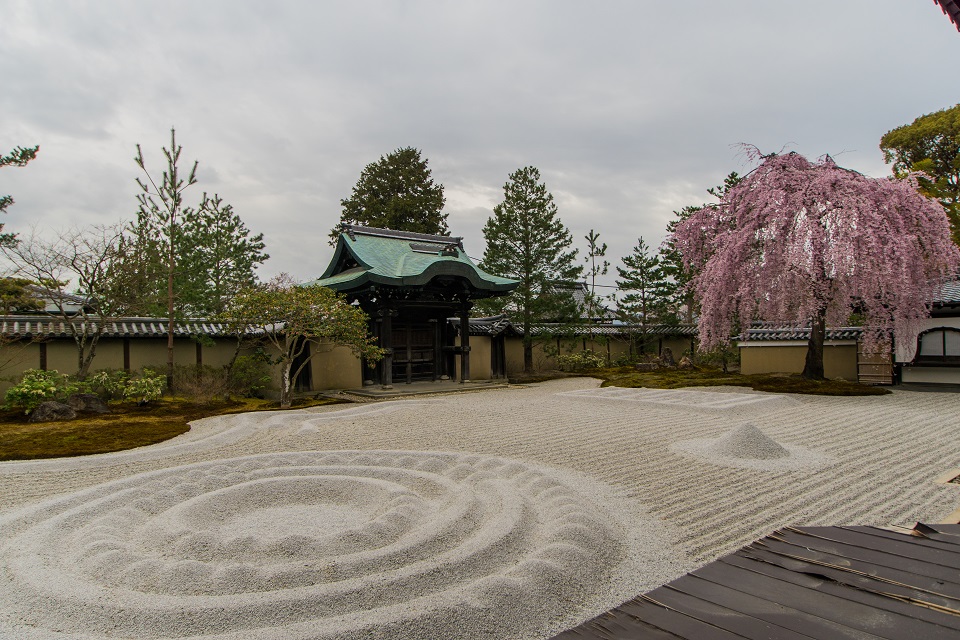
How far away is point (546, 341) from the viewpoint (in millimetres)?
20172

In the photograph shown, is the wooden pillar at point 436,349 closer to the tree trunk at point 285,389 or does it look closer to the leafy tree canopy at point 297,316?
the leafy tree canopy at point 297,316

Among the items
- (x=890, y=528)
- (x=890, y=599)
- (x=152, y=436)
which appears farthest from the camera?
(x=152, y=436)

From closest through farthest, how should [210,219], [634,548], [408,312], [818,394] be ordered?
[634,548], [818,394], [408,312], [210,219]

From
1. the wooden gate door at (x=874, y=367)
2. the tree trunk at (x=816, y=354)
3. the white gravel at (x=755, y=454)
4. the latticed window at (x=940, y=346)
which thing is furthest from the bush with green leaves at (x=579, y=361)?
the white gravel at (x=755, y=454)

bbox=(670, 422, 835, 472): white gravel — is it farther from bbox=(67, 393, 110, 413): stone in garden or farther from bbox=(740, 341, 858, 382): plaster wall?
bbox=(740, 341, 858, 382): plaster wall

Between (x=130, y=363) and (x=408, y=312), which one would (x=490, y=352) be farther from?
(x=130, y=363)

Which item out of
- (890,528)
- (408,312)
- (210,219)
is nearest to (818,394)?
(408,312)

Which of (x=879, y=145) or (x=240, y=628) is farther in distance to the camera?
(x=879, y=145)

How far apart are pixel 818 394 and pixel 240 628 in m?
14.0

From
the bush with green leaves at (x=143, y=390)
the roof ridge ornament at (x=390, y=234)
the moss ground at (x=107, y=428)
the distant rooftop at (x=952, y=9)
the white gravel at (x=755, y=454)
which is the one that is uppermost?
the roof ridge ornament at (x=390, y=234)

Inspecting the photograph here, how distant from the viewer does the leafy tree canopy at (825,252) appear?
12.6 m

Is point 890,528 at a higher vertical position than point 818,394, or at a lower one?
higher

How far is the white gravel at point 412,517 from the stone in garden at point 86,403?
12.8 ft

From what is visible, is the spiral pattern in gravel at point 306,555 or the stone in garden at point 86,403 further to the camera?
the stone in garden at point 86,403
